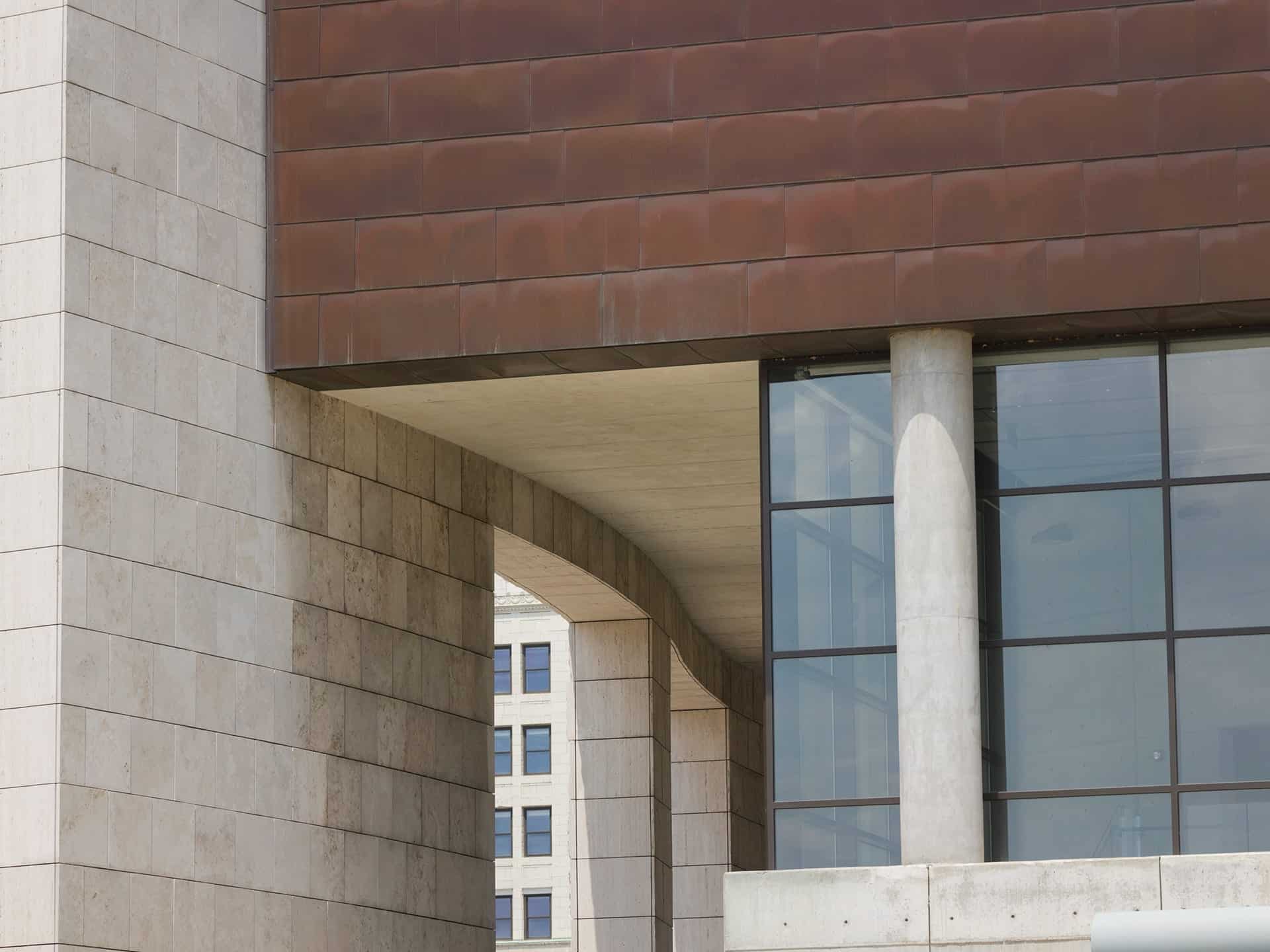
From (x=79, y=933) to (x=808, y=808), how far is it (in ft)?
28.6

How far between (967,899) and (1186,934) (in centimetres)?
1733

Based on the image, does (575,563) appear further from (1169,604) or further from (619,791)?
(1169,604)

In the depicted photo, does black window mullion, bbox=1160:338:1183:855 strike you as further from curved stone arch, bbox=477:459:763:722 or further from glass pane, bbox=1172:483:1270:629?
curved stone arch, bbox=477:459:763:722

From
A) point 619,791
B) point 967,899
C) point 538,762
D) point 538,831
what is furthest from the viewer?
point 538,762

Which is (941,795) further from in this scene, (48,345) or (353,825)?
(48,345)

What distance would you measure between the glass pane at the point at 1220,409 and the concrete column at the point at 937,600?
8.20ft

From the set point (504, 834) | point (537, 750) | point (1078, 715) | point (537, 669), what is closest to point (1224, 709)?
point (1078, 715)

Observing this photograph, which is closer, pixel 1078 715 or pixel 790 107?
pixel 1078 715

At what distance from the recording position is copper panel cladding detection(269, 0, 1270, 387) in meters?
22.8

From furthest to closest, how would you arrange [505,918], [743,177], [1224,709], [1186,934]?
1. [505,918]
2. [743,177]
3. [1224,709]
4. [1186,934]

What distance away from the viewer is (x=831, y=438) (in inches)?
969

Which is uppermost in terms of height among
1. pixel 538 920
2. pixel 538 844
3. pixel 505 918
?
pixel 538 844

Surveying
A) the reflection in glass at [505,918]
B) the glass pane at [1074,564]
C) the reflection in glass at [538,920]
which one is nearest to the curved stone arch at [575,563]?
the glass pane at [1074,564]

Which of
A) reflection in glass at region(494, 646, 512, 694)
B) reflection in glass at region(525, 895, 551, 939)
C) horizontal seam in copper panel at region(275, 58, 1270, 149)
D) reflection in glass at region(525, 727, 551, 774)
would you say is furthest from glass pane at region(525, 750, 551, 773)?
horizontal seam in copper panel at region(275, 58, 1270, 149)
